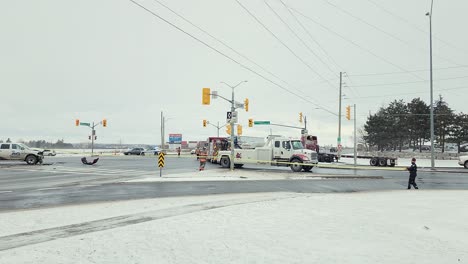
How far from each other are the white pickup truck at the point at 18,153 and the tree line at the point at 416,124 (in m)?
66.4

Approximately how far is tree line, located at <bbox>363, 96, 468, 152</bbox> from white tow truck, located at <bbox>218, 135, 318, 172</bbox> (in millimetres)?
53402

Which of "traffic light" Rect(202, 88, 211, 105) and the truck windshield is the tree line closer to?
the truck windshield

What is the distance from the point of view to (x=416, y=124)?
77875 mm

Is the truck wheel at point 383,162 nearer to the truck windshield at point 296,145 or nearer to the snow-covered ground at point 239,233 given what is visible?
the truck windshield at point 296,145

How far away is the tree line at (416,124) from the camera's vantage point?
73.0 m

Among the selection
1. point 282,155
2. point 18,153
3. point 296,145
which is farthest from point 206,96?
point 18,153

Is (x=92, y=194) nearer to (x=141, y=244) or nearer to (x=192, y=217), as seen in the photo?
(x=192, y=217)

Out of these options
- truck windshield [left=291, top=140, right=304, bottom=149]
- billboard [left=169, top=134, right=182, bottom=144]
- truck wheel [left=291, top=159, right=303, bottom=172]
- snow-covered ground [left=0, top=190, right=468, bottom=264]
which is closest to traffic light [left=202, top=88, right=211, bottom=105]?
truck windshield [left=291, top=140, right=304, bottom=149]

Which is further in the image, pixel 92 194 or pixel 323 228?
pixel 92 194

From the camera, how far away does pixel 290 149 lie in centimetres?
3039

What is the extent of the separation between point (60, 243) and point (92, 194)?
9001mm

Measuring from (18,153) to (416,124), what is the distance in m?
70.9

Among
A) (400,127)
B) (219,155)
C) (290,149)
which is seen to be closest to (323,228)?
(290,149)

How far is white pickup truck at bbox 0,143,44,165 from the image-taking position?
1416 inches
